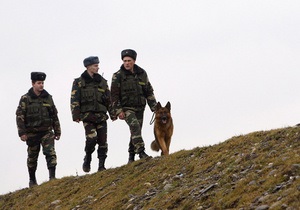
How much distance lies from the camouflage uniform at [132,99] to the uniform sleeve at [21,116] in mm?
3176

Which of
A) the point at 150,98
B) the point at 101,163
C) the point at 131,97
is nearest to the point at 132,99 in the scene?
the point at 131,97

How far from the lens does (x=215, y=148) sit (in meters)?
13.3

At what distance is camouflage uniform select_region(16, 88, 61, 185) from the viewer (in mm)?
17219

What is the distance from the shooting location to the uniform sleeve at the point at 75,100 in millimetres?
15773

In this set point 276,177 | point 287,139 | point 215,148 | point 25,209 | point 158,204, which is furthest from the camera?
point 25,209

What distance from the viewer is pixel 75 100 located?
15.8 meters

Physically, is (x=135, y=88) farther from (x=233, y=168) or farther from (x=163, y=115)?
(x=233, y=168)

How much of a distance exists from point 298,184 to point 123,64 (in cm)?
813

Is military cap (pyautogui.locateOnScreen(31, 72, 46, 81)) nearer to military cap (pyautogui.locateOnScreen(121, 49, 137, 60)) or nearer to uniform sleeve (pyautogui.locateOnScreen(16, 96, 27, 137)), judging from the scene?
uniform sleeve (pyautogui.locateOnScreen(16, 96, 27, 137))

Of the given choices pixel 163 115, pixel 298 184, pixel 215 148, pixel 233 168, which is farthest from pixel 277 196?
pixel 163 115

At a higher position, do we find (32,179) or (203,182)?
(32,179)

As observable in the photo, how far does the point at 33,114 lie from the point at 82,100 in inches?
84.0

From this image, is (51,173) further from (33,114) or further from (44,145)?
(33,114)

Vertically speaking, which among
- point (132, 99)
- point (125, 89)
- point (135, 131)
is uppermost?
point (125, 89)
